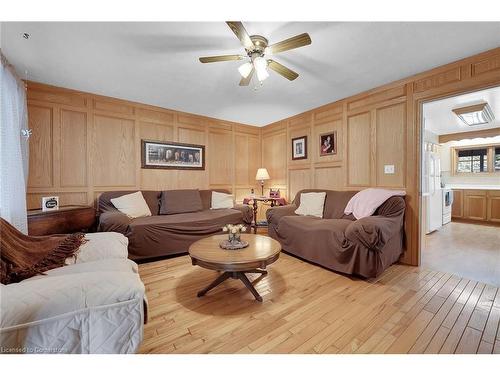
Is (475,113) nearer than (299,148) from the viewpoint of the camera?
Yes

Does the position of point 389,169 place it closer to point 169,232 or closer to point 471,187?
point 169,232

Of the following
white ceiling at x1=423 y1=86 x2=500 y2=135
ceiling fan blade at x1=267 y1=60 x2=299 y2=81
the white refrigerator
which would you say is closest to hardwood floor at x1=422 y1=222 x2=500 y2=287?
the white refrigerator

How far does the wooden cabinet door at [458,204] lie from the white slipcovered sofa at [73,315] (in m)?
7.26

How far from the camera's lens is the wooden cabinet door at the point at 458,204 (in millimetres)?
5324

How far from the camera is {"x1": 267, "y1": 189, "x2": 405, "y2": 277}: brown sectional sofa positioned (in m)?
2.21

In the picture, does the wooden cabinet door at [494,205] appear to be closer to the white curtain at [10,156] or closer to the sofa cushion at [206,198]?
the sofa cushion at [206,198]

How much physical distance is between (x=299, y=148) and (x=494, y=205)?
4.82 meters

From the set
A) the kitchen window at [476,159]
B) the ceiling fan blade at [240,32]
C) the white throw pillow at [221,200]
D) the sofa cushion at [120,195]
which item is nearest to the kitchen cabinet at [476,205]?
the kitchen window at [476,159]

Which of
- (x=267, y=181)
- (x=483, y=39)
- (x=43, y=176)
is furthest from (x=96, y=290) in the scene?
(x=267, y=181)

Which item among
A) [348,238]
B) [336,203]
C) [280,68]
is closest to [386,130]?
[336,203]

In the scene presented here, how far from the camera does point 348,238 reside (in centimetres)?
228
